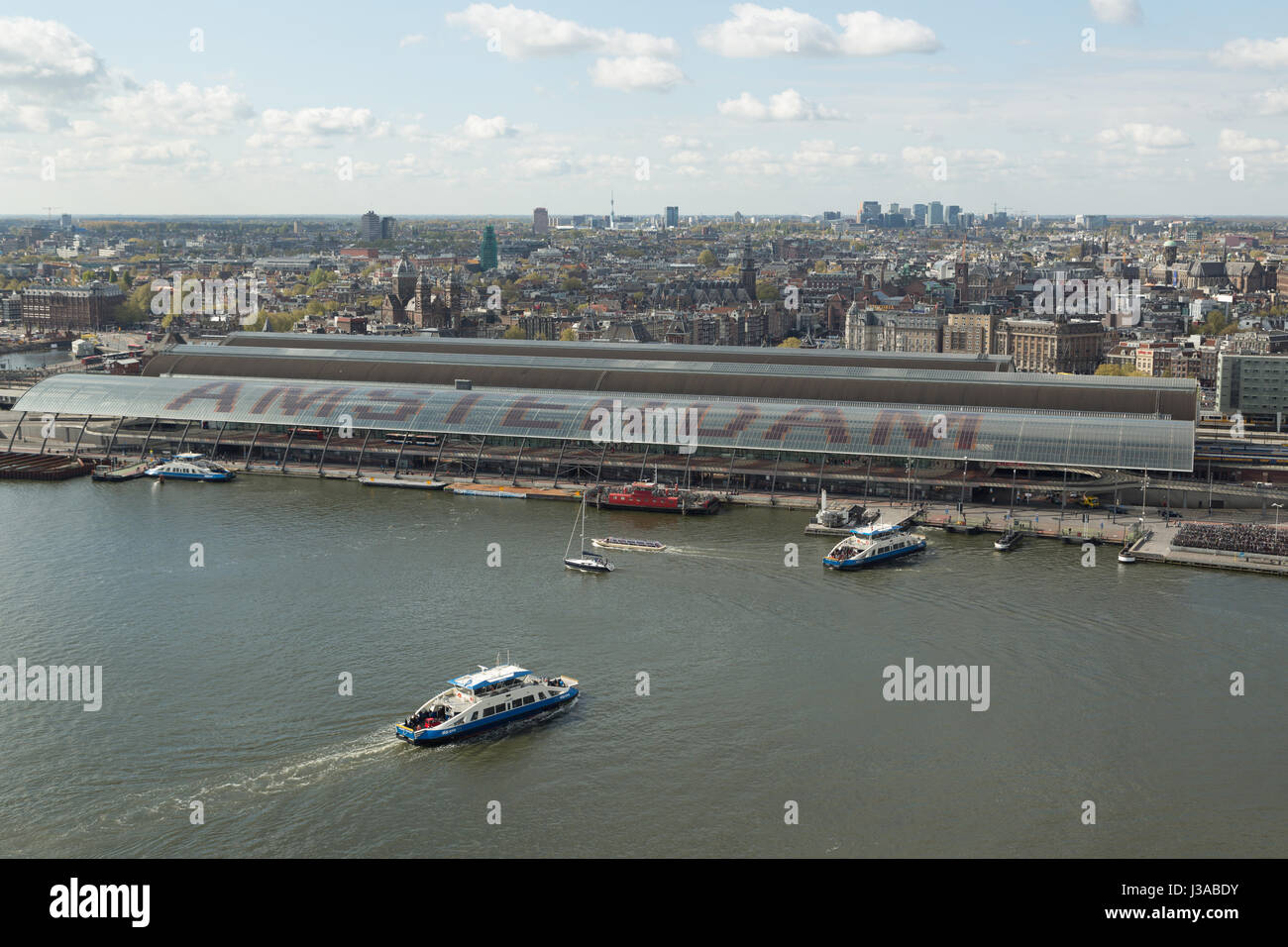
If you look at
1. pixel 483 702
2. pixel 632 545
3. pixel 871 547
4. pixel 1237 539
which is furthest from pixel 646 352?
pixel 483 702

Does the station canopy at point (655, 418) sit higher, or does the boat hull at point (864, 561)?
the station canopy at point (655, 418)

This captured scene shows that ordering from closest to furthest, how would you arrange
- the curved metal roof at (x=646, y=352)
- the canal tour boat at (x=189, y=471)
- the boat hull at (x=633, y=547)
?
the boat hull at (x=633, y=547) → the canal tour boat at (x=189, y=471) → the curved metal roof at (x=646, y=352)

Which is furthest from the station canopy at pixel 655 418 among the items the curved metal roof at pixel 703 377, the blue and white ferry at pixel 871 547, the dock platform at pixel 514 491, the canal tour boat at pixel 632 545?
the canal tour boat at pixel 632 545

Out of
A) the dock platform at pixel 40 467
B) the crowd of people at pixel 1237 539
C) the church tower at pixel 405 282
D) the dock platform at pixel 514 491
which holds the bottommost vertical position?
the crowd of people at pixel 1237 539

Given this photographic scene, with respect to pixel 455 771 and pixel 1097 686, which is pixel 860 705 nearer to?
pixel 1097 686

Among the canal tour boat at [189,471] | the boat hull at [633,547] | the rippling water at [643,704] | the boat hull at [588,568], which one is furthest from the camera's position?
the canal tour boat at [189,471]

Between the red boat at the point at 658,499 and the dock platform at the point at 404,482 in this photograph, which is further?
the dock platform at the point at 404,482

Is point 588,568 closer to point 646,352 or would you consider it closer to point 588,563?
point 588,563

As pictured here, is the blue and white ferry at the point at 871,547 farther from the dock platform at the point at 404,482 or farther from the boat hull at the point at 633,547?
the dock platform at the point at 404,482
